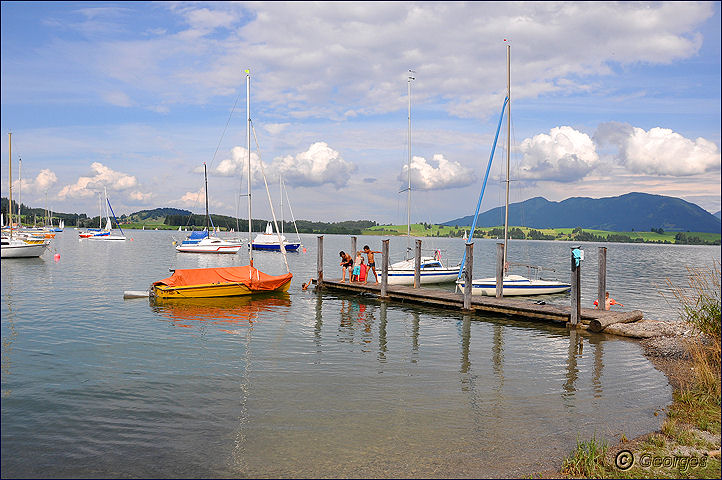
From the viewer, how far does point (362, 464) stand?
8.06m

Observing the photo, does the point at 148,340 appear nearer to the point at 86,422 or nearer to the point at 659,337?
the point at 86,422

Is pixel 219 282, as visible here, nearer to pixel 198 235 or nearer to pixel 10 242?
pixel 10 242

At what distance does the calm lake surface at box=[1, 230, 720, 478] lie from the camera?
812cm

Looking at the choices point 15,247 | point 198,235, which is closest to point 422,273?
point 15,247

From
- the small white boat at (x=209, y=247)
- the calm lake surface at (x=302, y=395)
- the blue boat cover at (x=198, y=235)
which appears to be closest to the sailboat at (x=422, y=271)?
the calm lake surface at (x=302, y=395)

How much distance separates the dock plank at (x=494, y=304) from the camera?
21047mm

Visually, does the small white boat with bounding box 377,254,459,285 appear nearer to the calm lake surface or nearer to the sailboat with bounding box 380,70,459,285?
the sailboat with bounding box 380,70,459,285

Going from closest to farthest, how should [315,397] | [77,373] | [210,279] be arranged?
[315,397] < [77,373] < [210,279]

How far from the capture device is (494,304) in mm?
23484

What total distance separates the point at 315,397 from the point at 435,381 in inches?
139

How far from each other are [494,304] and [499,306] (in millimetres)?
331

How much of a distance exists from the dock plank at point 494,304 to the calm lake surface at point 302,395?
802 mm

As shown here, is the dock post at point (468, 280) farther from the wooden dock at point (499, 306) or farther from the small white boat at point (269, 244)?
the small white boat at point (269, 244)

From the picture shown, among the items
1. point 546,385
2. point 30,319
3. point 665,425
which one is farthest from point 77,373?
point 665,425
